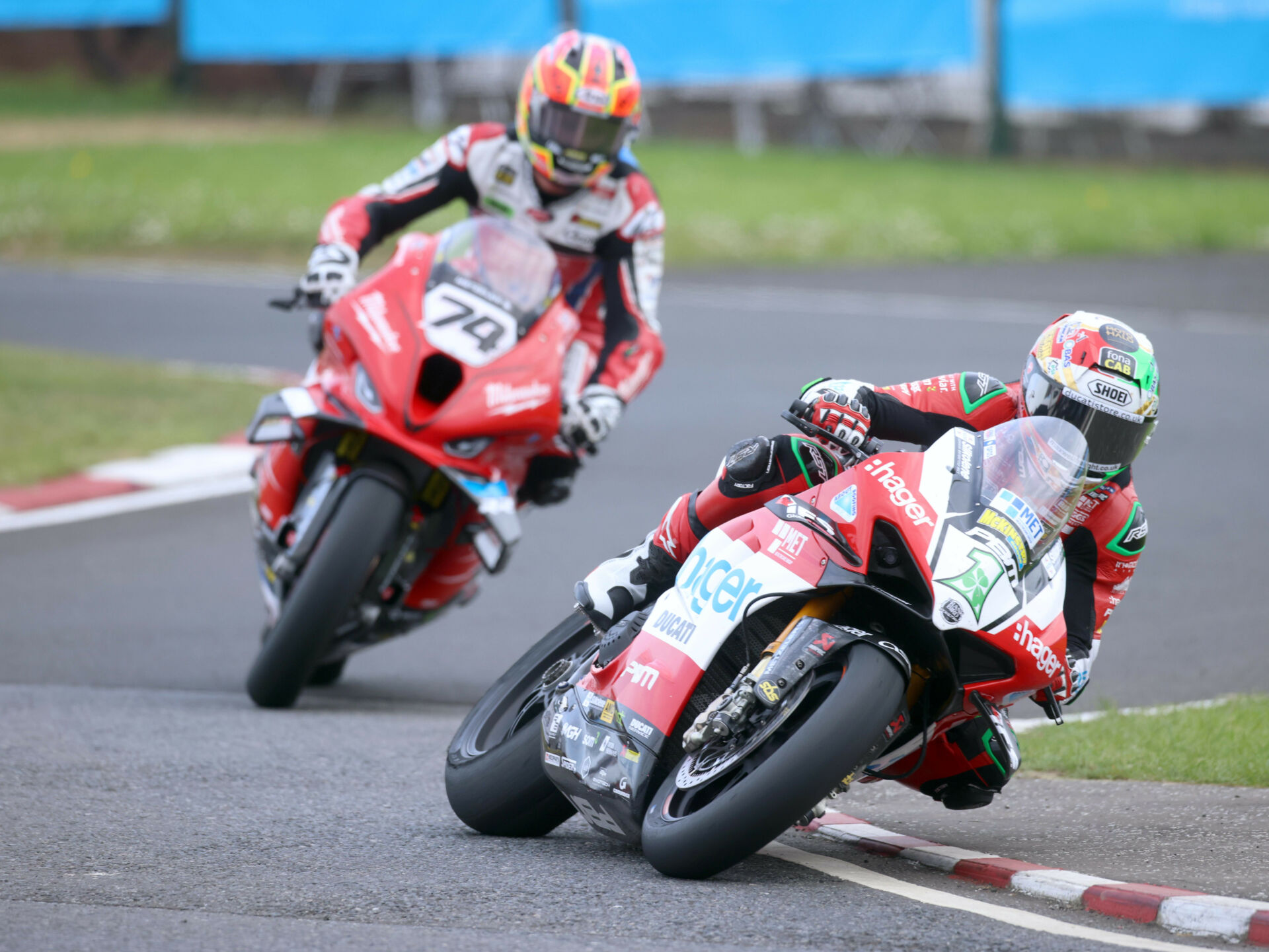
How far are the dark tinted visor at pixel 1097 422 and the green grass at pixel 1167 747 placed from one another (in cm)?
158

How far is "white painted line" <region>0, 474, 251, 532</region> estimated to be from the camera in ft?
31.0

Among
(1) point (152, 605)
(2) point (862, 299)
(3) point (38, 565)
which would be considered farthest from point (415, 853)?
(2) point (862, 299)

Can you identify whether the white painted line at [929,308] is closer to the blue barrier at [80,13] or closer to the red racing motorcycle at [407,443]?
the red racing motorcycle at [407,443]

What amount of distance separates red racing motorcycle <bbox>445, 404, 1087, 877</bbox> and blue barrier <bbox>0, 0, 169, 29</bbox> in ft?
95.1

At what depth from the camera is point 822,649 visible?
399cm

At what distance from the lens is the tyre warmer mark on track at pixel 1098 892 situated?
3854mm

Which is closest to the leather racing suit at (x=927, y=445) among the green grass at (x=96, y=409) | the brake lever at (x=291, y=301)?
the brake lever at (x=291, y=301)

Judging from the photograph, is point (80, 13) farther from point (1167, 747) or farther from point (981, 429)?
point (981, 429)

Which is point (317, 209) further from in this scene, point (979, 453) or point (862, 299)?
point (979, 453)

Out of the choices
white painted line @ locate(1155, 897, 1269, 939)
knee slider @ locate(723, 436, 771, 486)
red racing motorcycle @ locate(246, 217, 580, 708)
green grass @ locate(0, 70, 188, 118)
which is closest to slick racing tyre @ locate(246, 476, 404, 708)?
red racing motorcycle @ locate(246, 217, 580, 708)

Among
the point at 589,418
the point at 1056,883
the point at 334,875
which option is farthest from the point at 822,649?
the point at 589,418

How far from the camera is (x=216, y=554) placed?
9109 mm

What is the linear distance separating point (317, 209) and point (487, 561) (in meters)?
16.0

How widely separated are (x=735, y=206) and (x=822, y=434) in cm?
1920
